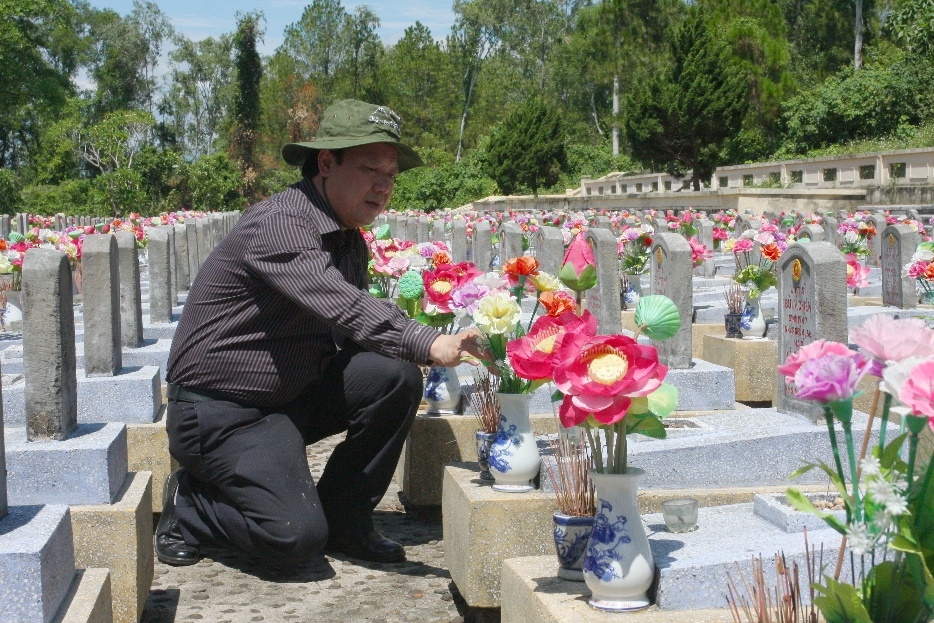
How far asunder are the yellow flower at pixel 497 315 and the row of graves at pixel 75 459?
3.89 ft

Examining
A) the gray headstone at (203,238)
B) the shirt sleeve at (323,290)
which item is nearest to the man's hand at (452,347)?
the shirt sleeve at (323,290)

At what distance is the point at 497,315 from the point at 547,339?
760mm

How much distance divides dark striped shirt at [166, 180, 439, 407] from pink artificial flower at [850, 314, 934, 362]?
201 cm

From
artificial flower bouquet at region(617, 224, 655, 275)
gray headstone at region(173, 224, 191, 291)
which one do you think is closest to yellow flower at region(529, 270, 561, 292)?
artificial flower bouquet at region(617, 224, 655, 275)

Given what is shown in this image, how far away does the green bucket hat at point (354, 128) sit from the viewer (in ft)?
12.3

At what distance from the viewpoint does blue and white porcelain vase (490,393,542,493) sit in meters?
3.70

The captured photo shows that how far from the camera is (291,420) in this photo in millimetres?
3971

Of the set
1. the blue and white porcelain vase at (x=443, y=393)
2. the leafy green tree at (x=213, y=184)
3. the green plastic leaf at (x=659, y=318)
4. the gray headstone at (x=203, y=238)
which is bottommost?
the blue and white porcelain vase at (x=443, y=393)

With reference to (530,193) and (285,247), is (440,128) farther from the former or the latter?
(285,247)

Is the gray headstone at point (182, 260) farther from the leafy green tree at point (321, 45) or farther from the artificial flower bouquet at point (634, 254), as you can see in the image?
the leafy green tree at point (321, 45)

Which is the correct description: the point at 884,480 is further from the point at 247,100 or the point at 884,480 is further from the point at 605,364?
the point at 247,100

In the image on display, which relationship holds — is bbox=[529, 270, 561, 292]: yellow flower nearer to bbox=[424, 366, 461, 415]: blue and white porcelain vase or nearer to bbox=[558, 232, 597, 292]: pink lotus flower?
bbox=[558, 232, 597, 292]: pink lotus flower

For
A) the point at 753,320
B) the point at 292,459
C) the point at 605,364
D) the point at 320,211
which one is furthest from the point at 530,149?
the point at 605,364

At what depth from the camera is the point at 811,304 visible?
A: 176 inches
